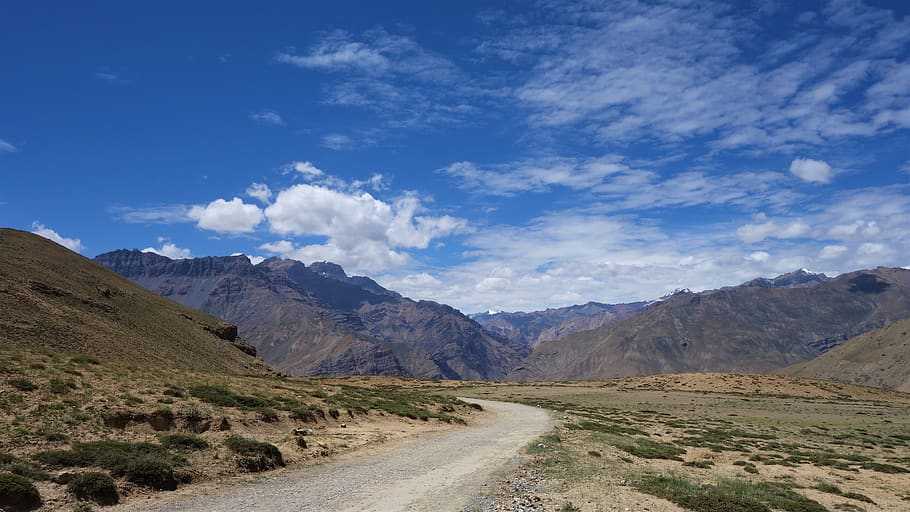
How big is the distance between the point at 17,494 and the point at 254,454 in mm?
8604

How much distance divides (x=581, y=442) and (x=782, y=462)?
11956mm

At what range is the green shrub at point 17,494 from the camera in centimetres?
1339

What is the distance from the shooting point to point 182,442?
20922mm

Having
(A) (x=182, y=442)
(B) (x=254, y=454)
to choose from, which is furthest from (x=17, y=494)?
(B) (x=254, y=454)

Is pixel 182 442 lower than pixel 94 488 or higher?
higher

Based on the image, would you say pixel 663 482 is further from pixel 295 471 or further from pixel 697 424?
pixel 697 424

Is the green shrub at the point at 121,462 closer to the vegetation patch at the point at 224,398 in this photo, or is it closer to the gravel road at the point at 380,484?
the gravel road at the point at 380,484

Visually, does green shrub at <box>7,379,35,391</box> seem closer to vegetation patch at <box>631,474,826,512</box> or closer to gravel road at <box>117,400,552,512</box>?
gravel road at <box>117,400,552,512</box>

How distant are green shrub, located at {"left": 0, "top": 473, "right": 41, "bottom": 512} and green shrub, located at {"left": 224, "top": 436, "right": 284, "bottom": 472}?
7.30 metres

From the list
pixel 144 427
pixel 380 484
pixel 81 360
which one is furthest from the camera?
pixel 81 360

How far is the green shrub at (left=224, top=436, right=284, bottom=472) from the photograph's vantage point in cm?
2070

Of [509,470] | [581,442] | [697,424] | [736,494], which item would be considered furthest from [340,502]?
[697,424]

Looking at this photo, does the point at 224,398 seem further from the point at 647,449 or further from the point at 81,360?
the point at 647,449

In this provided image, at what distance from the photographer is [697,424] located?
54062mm
